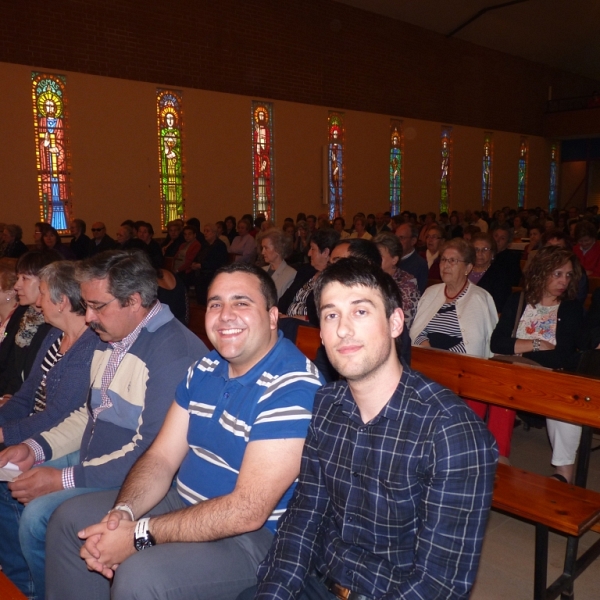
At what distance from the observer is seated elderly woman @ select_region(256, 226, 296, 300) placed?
5754 mm

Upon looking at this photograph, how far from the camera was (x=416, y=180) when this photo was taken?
60.0 ft

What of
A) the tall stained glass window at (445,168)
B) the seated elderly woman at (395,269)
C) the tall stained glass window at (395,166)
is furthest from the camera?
the tall stained glass window at (445,168)

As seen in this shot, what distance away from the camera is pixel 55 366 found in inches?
120

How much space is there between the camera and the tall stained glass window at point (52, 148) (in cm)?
1087

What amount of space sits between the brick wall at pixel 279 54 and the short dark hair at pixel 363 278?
34.7ft

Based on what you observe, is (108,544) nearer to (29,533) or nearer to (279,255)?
(29,533)

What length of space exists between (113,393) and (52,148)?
969 centimetres

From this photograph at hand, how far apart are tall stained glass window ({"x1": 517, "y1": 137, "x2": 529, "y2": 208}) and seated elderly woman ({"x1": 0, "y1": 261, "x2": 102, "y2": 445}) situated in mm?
21635

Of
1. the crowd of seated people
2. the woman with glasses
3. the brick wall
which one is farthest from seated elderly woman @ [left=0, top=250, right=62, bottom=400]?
the brick wall

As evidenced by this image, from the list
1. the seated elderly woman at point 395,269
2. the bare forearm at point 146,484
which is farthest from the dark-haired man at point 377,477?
the seated elderly woman at point 395,269

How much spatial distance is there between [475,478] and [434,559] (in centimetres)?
22

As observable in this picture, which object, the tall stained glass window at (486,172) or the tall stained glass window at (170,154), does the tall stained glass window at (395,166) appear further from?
the tall stained glass window at (170,154)

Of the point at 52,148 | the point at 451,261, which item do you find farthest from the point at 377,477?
the point at 52,148

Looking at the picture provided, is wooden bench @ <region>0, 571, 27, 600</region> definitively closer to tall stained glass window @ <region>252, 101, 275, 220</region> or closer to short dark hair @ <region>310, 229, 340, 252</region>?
short dark hair @ <region>310, 229, 340, 252</region>
